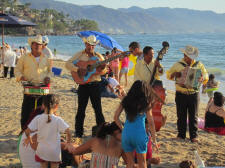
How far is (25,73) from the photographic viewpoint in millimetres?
5410

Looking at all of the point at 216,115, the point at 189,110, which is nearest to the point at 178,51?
the point at 216,115

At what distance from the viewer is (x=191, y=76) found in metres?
5.70

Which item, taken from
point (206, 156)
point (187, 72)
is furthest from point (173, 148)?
point (187, 72)

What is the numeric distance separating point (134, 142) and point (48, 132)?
1.05m

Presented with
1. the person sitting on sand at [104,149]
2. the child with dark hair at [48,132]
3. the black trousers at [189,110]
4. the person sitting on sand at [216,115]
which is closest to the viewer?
the person sitting on sand at [104,149]

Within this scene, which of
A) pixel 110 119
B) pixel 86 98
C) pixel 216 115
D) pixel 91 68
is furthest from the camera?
pixel 110 119

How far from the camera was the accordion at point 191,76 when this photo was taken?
5.70 meters

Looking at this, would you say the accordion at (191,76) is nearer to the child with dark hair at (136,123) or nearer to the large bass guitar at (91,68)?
the large bass guitar at (91,68)

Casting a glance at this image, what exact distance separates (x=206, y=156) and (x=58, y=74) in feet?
34.6

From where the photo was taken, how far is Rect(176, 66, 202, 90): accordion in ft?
18.7

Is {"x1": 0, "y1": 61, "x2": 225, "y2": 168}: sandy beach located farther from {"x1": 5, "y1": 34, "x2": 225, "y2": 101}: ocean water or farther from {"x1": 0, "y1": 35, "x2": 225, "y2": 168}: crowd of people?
{"x1": 5, "y1": 34, "x2": 225, "y2": 101}: ocean water

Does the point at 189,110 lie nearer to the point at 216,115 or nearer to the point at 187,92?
the point at 187,92

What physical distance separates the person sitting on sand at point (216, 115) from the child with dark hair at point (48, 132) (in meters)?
4.11

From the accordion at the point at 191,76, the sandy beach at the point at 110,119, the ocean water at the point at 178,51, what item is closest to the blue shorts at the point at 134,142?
the sandy beach at the point at 110,119
